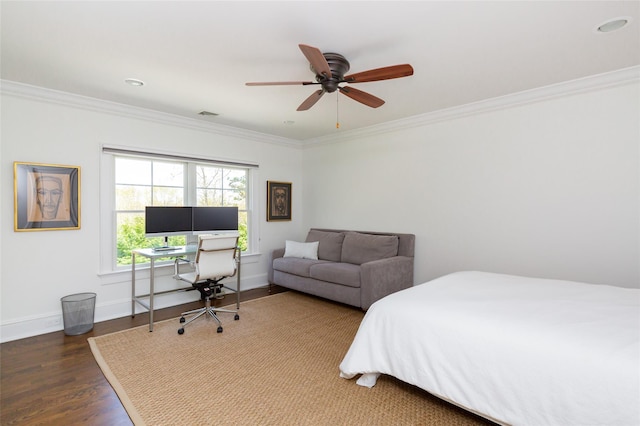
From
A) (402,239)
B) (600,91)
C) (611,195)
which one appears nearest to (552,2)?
(600,91)

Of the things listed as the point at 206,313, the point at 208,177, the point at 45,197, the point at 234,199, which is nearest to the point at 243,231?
the point at 234,199

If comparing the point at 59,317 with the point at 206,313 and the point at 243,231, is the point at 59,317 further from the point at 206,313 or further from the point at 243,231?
the point at 243,231

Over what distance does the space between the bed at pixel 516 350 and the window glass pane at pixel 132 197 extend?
3242 millimetres

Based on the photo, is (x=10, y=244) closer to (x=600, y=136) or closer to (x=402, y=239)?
(x=402, y=239)

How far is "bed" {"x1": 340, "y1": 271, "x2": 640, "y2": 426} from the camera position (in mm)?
1440

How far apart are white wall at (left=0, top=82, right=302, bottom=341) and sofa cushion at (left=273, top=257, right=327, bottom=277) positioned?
1320 millimetres

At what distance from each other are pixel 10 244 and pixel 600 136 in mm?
5788

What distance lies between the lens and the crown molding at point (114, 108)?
10.5ft

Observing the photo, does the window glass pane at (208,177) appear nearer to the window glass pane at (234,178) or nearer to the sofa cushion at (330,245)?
the window glass pane at (234,178)

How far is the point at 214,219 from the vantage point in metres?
4.39

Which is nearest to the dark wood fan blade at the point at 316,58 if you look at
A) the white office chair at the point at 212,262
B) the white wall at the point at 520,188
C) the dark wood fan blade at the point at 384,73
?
the dark wood fan blade at the point at 384,73

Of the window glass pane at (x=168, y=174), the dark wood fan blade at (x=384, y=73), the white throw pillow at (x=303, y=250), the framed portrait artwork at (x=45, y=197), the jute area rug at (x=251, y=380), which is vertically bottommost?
the jute area rug at (x=251, y=380)

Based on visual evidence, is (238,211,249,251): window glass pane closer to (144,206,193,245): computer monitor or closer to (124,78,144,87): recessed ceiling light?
(144,206,193,245): computer monitor

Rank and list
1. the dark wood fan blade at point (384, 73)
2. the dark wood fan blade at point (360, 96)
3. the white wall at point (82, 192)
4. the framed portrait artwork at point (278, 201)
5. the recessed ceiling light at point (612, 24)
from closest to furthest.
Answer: the recessed ceiling light at point (612, 24) → the dark wood fan blade at point (384, 73) → the dark wood fan blade at point (360, 96) → the white wall at point (82, 192) → the framed portrait artwork at point (278, 201)
